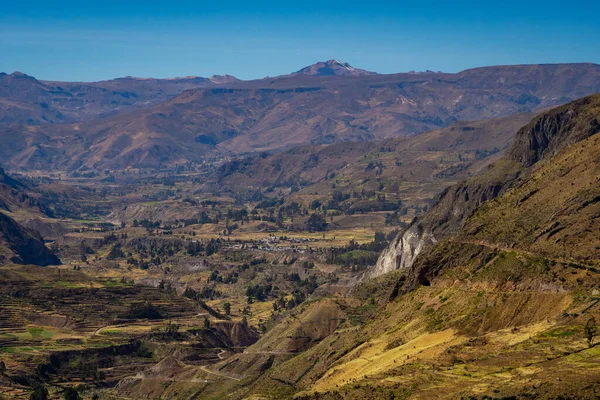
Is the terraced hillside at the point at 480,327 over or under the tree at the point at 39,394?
over

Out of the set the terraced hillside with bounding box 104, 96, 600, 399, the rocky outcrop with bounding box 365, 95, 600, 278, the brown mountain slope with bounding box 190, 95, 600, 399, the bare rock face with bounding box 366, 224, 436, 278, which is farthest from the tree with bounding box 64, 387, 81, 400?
the bare rock face with bounding box 366, 224, 436, 278

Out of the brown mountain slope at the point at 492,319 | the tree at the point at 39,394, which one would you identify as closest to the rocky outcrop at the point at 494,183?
the brown mountain slope at the point at 492,319

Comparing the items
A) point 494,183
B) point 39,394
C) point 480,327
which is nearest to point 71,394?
point 39,394

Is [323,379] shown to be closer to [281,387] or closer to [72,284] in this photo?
[281,387]

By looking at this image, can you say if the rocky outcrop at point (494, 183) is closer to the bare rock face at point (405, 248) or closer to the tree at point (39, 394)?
the bare rock face at point (405, 248)

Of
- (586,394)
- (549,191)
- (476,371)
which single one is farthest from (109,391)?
(586,394)
